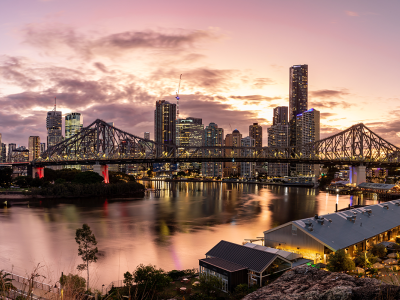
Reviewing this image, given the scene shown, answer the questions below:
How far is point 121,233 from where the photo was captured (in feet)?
113

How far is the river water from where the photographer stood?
2370cm

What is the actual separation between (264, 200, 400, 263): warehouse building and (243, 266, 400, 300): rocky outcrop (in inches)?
584

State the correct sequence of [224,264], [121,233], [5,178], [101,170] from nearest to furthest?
1. [224,264]
2. [121,233]
3. [5,178]
4. [101,170]

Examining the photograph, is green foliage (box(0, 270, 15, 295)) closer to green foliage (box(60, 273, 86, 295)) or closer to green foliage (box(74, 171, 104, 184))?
green foliage (box(60, 273, 86, 295))

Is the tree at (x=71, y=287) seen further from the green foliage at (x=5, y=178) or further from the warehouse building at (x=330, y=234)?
the green foliage at (x=5, y=178)

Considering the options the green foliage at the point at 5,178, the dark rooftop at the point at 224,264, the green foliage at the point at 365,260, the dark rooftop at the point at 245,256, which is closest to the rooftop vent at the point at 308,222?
the green foliage at the point at 365,260

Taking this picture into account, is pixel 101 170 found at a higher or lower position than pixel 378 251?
higher

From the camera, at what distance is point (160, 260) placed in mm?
24484

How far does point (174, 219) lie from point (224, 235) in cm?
1156

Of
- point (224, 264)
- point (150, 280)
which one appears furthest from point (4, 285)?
point (224, 264)

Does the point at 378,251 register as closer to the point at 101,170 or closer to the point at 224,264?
the point at 224,264

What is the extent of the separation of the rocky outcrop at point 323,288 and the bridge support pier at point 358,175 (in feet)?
323

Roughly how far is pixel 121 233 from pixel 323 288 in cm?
3139

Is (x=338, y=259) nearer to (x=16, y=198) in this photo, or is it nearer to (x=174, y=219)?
(x=174, y=219)
